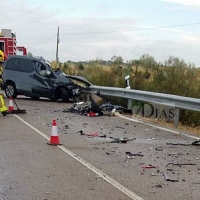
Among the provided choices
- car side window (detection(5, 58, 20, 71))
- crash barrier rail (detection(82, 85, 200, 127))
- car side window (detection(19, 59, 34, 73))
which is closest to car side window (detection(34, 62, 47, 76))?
car side window (detection(19, 59, 34, 73))

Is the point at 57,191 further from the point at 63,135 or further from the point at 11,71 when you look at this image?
the point at 11,71

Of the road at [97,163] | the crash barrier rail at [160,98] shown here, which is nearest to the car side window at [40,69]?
the crash barrier rail at [160,98]

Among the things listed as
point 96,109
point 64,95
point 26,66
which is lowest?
point 96,109

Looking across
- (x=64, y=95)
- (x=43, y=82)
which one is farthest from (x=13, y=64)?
(x=64, y=95)

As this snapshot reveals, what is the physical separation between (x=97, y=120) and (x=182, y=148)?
486 centimetres

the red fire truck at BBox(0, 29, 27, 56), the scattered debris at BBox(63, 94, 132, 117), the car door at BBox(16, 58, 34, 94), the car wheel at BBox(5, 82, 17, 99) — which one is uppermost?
the red fire truck at BBox(0, 29, 27, 56)

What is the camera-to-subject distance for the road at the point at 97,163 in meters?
6.62

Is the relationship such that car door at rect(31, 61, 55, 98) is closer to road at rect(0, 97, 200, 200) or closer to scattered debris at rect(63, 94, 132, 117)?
scattered debris at rect(63, 94, 132, 117)

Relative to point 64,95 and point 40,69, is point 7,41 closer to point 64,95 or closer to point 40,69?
point 40,69

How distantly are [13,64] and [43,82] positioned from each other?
1.90 meters

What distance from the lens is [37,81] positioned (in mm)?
21172

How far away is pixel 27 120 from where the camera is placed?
46.6ft

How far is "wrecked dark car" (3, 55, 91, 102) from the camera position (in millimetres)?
20766

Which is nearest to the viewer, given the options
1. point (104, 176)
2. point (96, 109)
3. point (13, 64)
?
point (104, 176)
